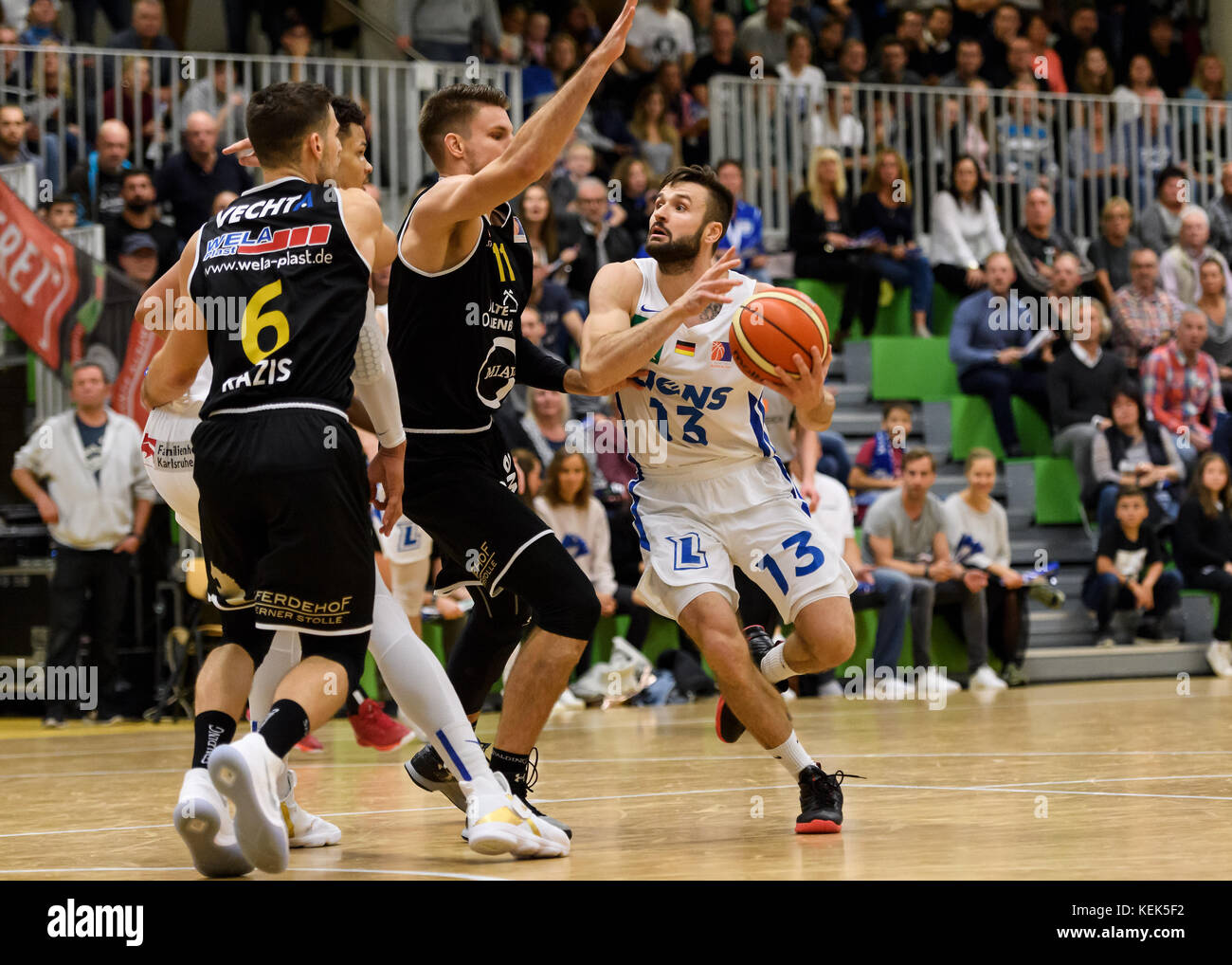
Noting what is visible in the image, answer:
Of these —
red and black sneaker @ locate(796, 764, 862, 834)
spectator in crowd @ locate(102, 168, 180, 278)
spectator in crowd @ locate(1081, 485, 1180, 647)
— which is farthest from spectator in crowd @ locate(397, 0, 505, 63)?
red and black sneaker @ locate(796, 764, 862, 834)

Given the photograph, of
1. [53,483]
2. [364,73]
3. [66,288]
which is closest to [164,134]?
[364,73]

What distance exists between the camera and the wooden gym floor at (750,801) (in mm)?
4082

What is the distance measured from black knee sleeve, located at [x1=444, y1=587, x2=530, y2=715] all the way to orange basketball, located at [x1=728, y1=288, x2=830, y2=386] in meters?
1.08

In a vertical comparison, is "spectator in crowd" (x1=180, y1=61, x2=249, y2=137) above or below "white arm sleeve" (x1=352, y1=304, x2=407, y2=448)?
above

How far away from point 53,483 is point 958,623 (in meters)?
6.26

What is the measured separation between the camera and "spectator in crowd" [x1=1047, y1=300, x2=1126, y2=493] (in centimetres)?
1250

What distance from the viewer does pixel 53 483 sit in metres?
9.98

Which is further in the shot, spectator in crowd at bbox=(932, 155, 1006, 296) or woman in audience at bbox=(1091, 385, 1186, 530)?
spectator in crowd at bbox=(932, 155, 1006, 296)

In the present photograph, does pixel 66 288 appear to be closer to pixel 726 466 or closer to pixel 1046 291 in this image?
pixel 726 466

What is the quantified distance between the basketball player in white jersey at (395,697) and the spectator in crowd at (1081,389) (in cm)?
860

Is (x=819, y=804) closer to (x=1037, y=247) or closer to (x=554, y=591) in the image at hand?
(x=554, y=591)

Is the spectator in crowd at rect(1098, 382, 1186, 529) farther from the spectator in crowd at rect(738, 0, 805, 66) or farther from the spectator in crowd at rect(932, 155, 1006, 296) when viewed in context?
the spectator in crowd at rect(738, 0, 805, 66)

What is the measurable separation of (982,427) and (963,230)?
2.15 meters
